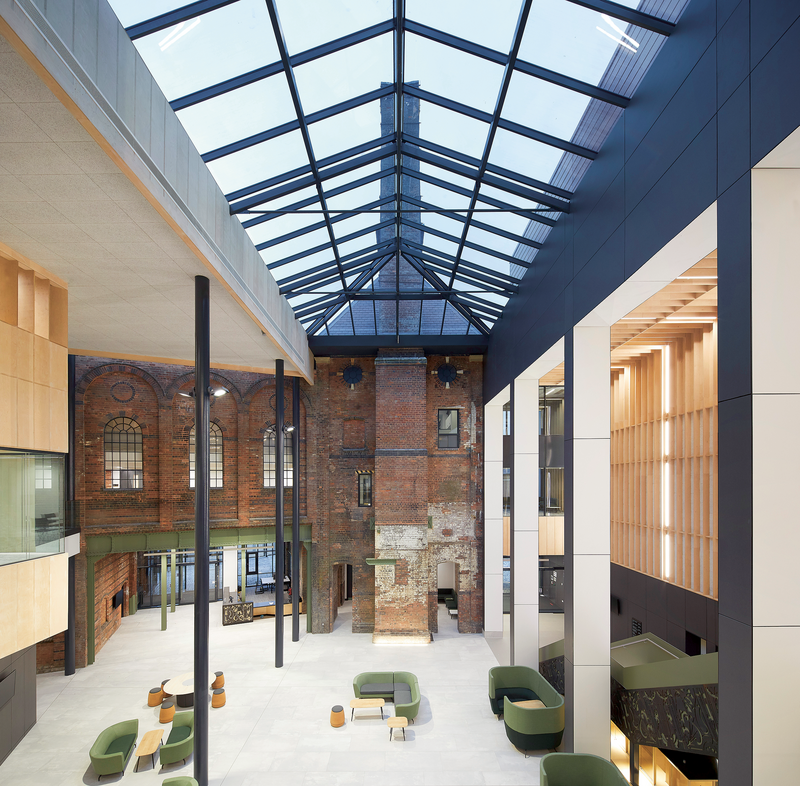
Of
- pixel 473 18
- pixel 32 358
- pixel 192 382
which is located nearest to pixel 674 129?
pixel 473 18

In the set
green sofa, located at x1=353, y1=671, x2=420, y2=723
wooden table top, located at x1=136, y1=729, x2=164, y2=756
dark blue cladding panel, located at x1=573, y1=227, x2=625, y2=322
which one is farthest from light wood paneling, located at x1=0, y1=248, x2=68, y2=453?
green sofa, located at x1=353, y1=671, x2=420, y2=723

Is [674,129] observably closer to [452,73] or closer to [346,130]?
[452,73]

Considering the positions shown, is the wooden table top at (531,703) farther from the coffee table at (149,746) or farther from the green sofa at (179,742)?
the coffee table at (149,746)

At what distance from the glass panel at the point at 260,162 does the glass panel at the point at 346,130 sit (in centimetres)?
24

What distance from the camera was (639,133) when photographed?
19.4 ft

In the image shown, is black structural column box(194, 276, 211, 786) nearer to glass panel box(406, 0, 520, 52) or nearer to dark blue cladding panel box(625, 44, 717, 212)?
glass panel box(406, 0, 520, 52)

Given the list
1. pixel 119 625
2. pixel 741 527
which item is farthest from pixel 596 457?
pixel 119 625

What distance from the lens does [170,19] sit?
5.11 meters

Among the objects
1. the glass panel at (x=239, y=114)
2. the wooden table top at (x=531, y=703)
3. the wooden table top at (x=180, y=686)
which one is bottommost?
the wooden table top at (x=180, y=686)

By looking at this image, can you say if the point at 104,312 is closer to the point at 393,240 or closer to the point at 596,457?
the point at 393,240

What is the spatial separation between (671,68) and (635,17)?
1.88ft

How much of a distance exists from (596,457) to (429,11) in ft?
A: 19.3

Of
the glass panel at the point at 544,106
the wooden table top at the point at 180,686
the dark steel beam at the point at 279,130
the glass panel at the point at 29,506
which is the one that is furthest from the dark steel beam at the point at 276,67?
the wooden table top at the point at 180,686

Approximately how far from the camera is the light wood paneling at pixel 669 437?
35.4 feet
